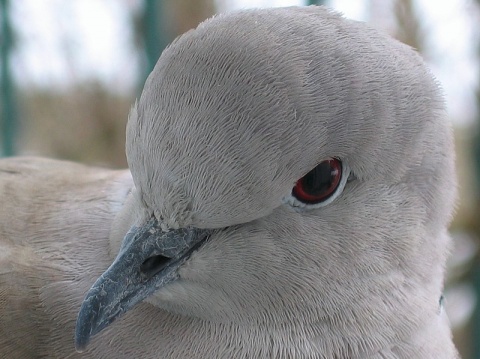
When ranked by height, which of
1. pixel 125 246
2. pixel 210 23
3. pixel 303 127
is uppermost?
pixel 210 23

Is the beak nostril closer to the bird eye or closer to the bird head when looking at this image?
the bird head

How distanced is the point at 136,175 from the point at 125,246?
0.40 ft

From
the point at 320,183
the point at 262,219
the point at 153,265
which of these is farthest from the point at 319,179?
the point at 153,265

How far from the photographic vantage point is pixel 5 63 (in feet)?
9.32

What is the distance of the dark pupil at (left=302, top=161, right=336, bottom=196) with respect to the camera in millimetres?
1190

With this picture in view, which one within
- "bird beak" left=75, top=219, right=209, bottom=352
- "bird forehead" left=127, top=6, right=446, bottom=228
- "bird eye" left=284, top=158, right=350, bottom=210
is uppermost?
"bird forehead" left=127, top=6, right=446, bottom=228

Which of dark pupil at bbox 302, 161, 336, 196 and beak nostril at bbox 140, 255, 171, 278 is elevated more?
dark pupil at bbox 302, 161, 336, 196

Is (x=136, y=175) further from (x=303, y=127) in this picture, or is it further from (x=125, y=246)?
(x=303, y=127)

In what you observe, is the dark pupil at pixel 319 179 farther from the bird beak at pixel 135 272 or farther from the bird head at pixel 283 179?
the bird beak at pixel 135 272

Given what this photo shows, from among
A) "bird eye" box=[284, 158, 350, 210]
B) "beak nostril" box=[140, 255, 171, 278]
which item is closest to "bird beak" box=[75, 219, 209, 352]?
"beak nostril" box=[140, 255, 171, 278]

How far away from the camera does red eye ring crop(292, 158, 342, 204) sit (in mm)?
1192

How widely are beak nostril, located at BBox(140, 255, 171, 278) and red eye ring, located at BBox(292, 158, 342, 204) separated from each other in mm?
250

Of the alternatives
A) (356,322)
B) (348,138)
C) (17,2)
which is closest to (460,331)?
(356,322)

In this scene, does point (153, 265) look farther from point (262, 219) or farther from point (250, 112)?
point (250, 112)
